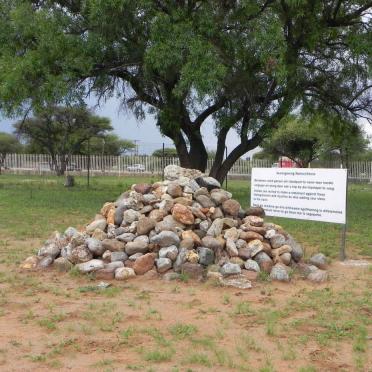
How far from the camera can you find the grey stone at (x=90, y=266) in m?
6.74

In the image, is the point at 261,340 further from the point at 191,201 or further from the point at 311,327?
the point at 191,201

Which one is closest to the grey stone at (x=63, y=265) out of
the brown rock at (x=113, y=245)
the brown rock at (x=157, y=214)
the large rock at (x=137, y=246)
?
Result: the brown rock at (x=113, y=245)

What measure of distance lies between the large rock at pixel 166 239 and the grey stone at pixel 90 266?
0.68 meters

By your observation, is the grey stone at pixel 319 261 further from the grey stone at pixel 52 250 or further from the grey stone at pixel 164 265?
the grey stone at pixel 52 250

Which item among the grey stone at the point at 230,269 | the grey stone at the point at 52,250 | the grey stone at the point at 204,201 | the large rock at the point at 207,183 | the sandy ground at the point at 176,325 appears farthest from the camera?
the large rock at the point at 207,183

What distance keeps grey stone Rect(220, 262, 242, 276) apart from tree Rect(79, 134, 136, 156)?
1777 inches

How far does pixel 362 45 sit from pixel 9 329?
42.8ft

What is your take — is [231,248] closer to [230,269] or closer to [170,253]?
[230,269]

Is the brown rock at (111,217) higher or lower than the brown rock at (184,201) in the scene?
lower

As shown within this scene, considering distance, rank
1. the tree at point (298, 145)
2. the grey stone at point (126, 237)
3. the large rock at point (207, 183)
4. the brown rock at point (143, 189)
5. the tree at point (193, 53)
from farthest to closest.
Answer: the tree at point (298, 145) < the tree at point (193, 53) < the large rock at point (207, 183) < the brown rock at point (143, 189) < the grey stone at point (126, 237)

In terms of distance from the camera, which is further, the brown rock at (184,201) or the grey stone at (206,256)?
the brown rock at (184,201)

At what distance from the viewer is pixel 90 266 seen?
22.2 ft

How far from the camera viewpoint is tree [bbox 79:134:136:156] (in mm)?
53237

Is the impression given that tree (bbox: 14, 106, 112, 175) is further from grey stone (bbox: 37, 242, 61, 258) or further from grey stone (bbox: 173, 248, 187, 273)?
grey stone (bbox: 173, 248, 187, 273)
